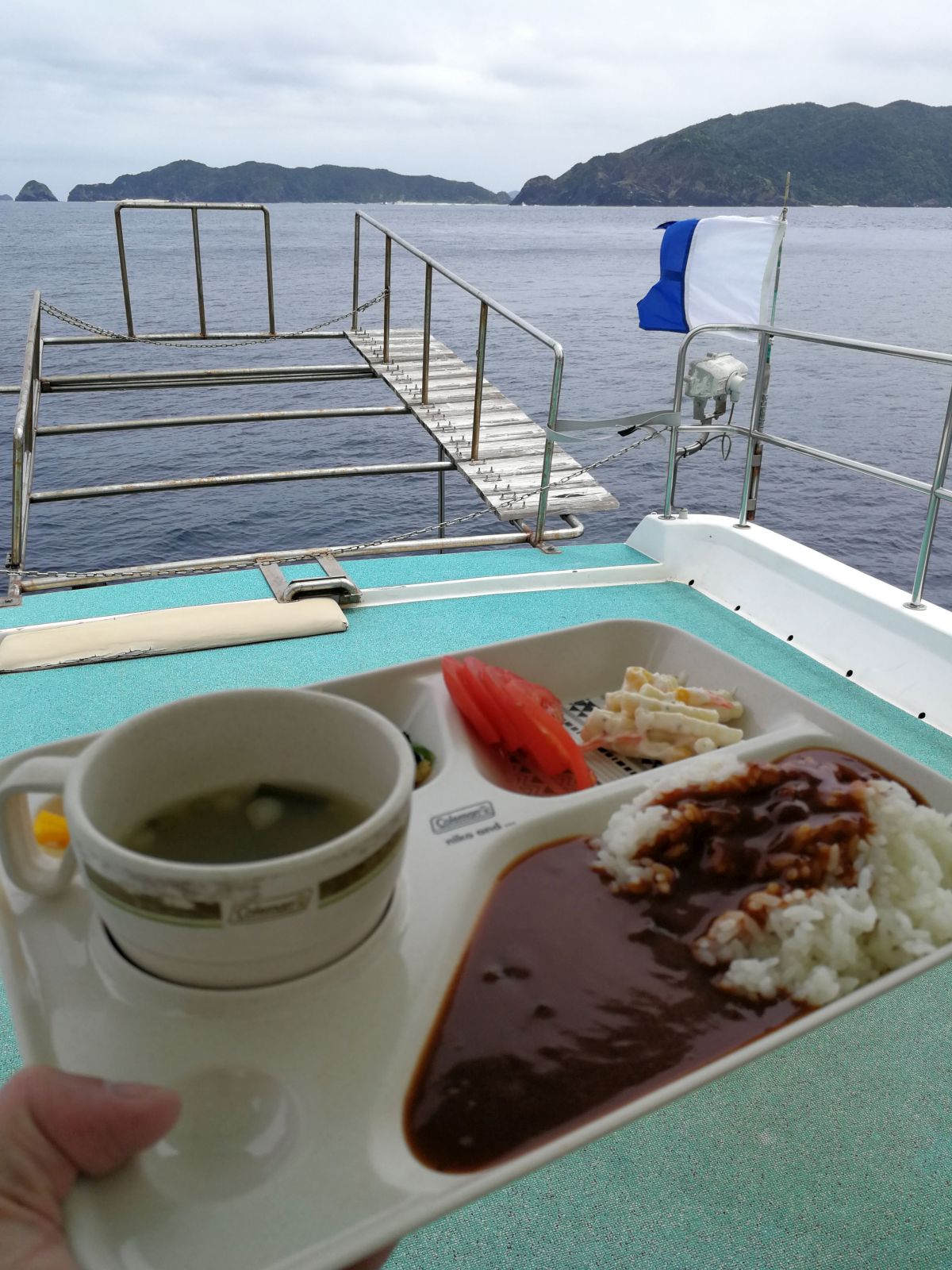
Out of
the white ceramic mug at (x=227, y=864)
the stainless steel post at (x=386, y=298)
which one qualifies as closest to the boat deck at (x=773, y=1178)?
the white ceramic mug at (x=227, y=864)

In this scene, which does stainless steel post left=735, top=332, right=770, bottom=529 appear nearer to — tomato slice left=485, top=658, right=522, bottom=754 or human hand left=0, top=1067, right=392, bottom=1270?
tomato slice left=485, top=658, right=522, bottom=754

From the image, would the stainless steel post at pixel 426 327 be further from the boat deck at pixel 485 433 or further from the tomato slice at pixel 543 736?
the tomato slice at pixel 543 736

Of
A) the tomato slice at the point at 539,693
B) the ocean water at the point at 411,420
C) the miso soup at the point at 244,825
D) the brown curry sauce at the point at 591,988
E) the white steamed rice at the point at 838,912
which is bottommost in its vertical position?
the ocean water at the point at 411,420

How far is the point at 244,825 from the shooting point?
2.22 ft

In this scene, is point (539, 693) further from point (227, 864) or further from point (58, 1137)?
point (58, 1137)

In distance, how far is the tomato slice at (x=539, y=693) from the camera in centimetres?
106

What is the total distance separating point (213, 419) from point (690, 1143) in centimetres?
476

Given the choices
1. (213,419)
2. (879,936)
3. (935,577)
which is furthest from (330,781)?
(935,577)

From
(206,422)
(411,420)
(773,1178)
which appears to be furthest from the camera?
(411,420)

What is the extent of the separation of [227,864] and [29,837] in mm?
243

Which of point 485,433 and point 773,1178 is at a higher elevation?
point 485,433

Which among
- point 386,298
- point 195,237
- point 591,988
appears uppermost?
point 195,237

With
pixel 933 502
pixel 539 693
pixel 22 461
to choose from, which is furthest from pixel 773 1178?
pixel 22 461

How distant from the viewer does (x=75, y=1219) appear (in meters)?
0.50
